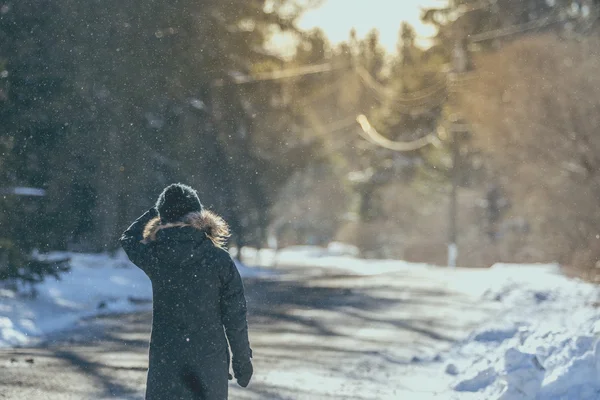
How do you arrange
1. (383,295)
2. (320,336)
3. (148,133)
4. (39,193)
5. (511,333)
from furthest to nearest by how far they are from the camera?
(148,133) < (383,295) < (39,193) < (320,336) < (511,333)

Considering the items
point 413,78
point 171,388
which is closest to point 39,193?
point 171,388

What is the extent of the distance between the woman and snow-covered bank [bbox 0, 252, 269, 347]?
8445 mm

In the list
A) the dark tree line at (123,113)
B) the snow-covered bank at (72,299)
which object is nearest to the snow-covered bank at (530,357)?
the snow-covered bank at (72,299)

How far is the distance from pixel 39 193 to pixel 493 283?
1172 cm

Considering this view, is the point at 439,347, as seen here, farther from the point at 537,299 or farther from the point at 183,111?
the point at 183,111

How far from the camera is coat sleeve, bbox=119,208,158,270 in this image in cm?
553

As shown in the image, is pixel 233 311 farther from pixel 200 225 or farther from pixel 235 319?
pixel 200 225

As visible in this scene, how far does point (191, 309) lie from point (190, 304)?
27mm

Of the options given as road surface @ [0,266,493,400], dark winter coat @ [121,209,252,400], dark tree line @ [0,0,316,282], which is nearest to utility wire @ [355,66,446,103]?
dark tree line @ [0,0,316,282]

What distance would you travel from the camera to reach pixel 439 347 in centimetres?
1360

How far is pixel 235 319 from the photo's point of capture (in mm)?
5492

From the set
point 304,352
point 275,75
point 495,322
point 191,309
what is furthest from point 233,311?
point 275,75

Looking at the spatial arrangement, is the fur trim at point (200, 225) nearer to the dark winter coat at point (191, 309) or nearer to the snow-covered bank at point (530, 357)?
the dark winter coat at point (191, 309)

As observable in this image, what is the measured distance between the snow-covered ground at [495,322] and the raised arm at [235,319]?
322 centimetres
